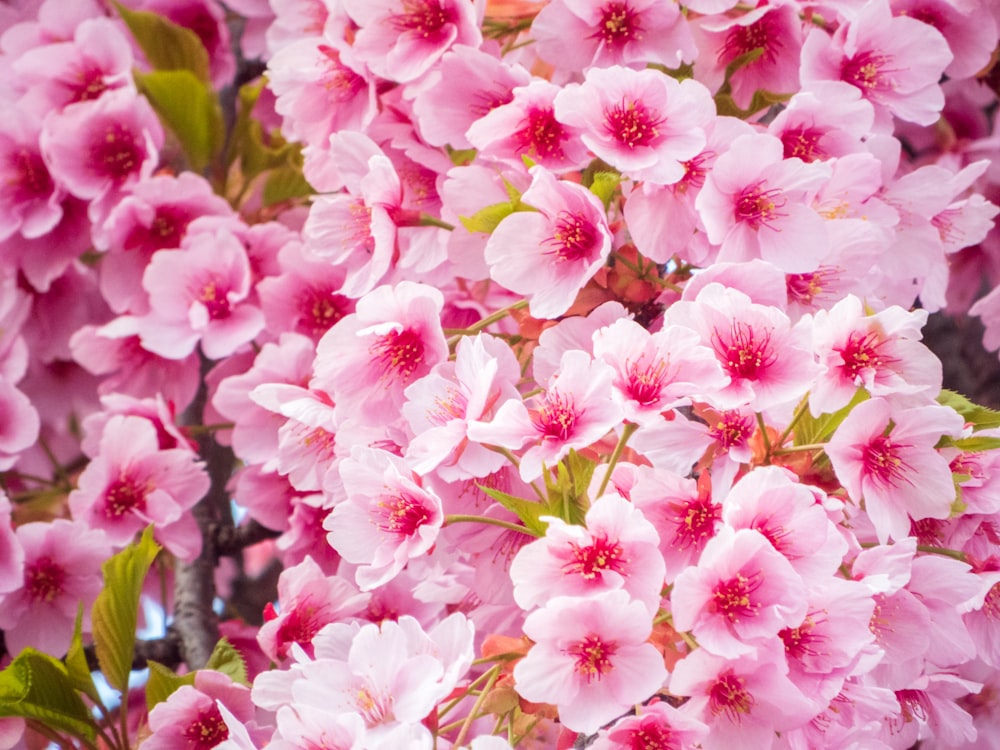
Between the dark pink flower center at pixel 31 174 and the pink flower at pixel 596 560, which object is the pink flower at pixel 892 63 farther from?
the dark pink flower center at pixel 31 174

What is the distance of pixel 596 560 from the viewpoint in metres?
0.74

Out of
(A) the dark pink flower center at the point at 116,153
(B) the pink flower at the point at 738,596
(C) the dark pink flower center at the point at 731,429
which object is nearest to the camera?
(B) the pink flower at the point at 738,596

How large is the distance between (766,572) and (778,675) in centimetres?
7

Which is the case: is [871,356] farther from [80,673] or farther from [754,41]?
[80,673]

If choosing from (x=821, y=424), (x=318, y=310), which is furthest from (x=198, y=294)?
(x=821, y=424)

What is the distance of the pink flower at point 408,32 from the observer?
1.05 m

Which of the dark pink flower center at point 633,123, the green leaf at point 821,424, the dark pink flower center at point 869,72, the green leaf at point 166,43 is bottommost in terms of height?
the green leaf at point 166,43

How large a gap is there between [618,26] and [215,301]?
1.93ft

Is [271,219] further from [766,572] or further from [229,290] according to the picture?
[766,572]

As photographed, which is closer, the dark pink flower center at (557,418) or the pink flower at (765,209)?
the dark pink flower center at (557,418)

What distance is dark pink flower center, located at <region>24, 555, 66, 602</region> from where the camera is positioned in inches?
49.8

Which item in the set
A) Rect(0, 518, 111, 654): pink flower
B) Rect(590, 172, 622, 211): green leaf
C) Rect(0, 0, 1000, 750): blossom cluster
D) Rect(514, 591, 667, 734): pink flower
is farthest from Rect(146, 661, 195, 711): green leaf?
Rect(590, 172, 622, 211): green leaf

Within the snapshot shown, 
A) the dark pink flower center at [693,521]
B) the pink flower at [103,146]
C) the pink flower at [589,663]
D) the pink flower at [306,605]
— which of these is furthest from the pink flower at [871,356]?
the pink flower at [103,146]

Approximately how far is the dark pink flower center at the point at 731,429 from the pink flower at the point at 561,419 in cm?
9
